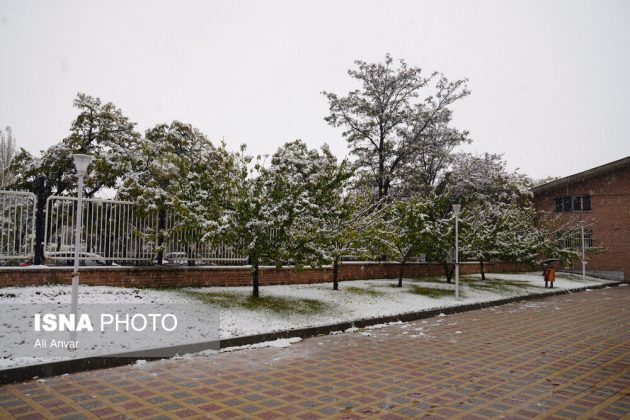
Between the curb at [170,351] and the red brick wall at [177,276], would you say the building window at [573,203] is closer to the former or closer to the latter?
the red brick wall at [177,276]

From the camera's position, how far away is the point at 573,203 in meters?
34.9

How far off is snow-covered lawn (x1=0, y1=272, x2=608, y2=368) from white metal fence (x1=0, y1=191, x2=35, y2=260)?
116cm

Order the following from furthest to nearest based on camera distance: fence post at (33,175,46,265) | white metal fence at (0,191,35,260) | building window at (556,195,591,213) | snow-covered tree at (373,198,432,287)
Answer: building window at (556,195,591,213), snow-covered tree at (373,198,432,287), fence post at (33,175,46,265), white metal fence at (0,191,35,260)

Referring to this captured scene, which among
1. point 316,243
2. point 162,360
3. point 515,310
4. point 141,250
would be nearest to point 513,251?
point 515,310

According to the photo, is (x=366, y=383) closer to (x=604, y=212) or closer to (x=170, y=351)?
(x=170, y=351)

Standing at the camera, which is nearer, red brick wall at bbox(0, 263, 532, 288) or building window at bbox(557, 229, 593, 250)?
red brick wall at bbox(0, 263, 532, 288)

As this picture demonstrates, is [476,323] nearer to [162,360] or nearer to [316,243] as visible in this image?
[316,243]

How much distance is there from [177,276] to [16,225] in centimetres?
389

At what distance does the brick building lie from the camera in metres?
32.2

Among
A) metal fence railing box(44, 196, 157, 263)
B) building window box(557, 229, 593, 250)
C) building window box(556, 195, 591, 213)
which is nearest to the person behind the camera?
metal fence railing box(44, 196, 157, 263)

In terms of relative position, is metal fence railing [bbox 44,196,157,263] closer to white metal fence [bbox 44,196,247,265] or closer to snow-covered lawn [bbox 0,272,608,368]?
white metal fence [bbox 44,196,247,265]

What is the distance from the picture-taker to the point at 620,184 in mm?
32625

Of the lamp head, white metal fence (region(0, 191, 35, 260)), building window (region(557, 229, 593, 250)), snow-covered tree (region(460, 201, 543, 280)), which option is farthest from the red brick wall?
building window (region(557, 229, 593, 250))

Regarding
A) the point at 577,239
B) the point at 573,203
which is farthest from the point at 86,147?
the point at 573,203
